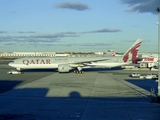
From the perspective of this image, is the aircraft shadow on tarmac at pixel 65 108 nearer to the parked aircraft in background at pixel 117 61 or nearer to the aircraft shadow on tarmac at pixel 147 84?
the aircraft shadow on tarmac at pixel 147 84

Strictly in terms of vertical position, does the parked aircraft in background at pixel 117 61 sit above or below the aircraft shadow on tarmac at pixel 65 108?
above

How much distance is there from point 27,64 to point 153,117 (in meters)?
40.5

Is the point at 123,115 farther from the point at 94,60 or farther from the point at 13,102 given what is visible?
the point at 94,60

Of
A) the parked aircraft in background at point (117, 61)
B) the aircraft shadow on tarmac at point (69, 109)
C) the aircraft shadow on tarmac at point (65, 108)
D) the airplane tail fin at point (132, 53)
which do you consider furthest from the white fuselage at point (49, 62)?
the aircraft shadow on tarmac at point (69, 109)

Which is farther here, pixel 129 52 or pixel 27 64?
pixel 129 52

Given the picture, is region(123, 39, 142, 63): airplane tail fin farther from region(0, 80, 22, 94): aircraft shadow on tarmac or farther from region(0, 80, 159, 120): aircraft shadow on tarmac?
region(0, 80, 159, 120): aircraft shadow on tarmac

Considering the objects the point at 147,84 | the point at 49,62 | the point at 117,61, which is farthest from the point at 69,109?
the point at 117,61

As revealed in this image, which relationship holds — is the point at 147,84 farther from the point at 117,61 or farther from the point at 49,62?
the point at 49,62

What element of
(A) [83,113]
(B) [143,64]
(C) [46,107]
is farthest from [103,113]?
(B) [143,64]

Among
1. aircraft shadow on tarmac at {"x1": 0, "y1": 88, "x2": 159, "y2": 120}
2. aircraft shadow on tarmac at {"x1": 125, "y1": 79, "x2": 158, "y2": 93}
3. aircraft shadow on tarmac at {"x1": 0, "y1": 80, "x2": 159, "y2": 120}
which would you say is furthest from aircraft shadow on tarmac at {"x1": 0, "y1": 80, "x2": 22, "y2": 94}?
aircraft shadow on tarmac at {"x1": 125, "y1": 79, "x2": 158, "y2": 93}

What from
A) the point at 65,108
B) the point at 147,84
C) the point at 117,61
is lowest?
the point at 147,84

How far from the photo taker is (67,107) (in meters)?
17.6

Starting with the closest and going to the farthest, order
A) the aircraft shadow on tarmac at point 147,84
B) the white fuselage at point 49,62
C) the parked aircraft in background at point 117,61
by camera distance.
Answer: the aircraft shadow on tarmac at point 147,84, the white fuselage at point 49,62, the parked aircraft in background at point 117,61

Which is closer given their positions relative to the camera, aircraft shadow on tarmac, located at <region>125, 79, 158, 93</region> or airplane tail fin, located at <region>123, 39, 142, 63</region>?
aircraft shadow on tarmac, located at <region>125, 79, 158, 93</region>
